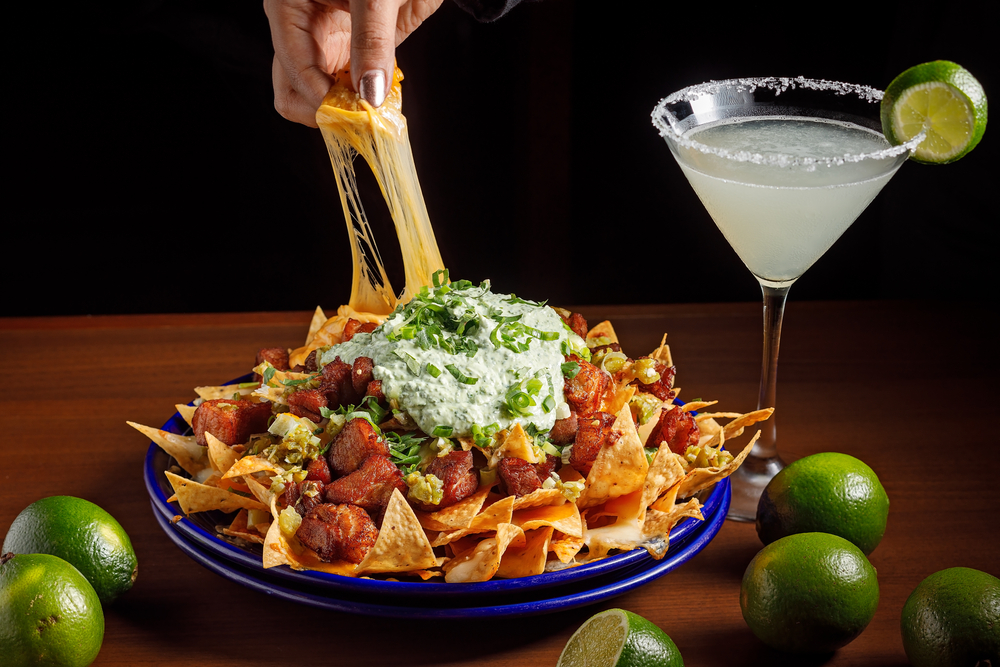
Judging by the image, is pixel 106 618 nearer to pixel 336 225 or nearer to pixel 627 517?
pixel 627 517

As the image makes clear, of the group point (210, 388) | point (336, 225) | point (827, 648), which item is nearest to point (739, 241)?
point (827, 648)

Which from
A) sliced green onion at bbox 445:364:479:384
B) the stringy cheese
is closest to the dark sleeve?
the stringy cheese

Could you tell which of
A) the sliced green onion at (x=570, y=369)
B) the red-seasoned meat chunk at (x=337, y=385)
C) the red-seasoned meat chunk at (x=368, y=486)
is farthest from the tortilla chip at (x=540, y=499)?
the red-seasoned meat chunk at (x=337, y=385)

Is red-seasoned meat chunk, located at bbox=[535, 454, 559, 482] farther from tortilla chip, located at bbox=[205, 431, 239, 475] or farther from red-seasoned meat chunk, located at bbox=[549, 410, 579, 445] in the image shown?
tortilla chip, located at bbox=[205, 431, 239, 475]

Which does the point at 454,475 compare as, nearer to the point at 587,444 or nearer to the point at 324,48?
the point at 587,444

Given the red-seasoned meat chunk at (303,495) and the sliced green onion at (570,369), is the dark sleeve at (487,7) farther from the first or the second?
the red-seasoned meat chunk at (303,495)

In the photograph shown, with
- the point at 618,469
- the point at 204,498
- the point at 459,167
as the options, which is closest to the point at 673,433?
the point at 618,469
